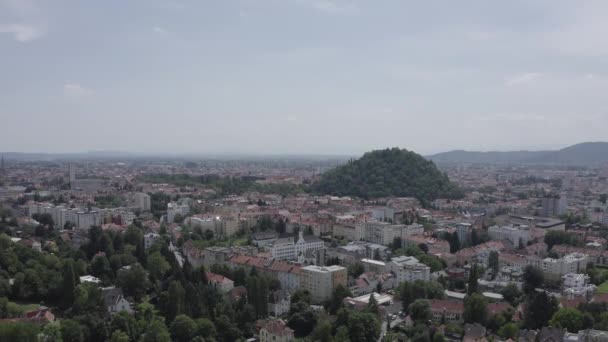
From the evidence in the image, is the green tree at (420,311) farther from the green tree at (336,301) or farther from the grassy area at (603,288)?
the grassy area at (603,288)

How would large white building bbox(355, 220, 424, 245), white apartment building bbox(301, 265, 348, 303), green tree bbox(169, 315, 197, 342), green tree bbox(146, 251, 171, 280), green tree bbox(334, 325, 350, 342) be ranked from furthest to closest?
large white building bbox(355, 220, 424, 245), green tree bbox(146, 251, 171, 280), white apartment building bbox(301, 265, 348, 303), green tree bbox(169, 315, 197, 342), green tree bbox(334, 325, 350, 342)

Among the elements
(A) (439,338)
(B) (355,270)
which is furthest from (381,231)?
(A) (439,338)

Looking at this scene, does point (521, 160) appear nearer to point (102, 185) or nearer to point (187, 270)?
point (102, 185)

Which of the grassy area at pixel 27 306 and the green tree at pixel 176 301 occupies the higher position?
the green tree at pixel 176 301

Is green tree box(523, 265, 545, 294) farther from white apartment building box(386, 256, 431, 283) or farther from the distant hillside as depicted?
the distant hillside

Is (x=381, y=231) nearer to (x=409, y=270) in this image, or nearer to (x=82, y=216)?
(x=409, y=270)

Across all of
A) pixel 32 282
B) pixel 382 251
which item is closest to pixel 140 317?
pixel 32 282

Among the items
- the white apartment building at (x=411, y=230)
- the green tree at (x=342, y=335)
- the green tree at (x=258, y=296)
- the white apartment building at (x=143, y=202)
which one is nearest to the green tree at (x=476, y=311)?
the green tree at (x=342, y=335)

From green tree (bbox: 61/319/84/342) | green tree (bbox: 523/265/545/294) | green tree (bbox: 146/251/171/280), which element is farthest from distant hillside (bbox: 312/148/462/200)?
green tree (bbox: 61/319/84/342)
